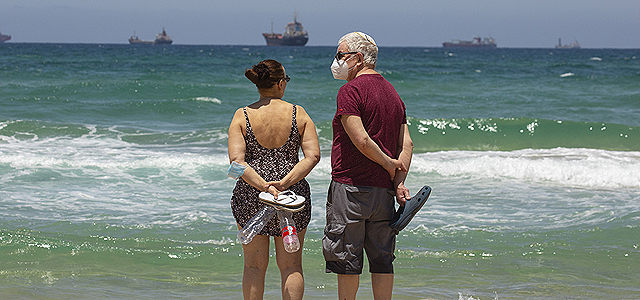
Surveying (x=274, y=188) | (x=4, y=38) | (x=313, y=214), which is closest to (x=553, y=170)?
(x=313, y=214)

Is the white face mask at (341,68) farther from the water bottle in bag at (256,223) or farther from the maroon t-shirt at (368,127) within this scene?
the water bottle in bag at (256,223)

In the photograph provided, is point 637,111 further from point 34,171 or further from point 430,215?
point 34,171

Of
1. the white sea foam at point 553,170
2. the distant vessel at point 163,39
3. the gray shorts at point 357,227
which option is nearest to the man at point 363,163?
the gray shorts at point 357,227

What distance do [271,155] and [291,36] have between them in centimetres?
13301

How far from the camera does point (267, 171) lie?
3.06 meters

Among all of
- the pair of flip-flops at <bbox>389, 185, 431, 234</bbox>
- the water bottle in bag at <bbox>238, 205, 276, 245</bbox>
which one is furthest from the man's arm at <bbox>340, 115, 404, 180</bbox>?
the water bottle in bag at <bbox>238, 205, 276, 245</bbox>

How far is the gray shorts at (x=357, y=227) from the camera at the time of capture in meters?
3.01

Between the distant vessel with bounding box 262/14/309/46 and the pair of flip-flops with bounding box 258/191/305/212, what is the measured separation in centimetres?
13102

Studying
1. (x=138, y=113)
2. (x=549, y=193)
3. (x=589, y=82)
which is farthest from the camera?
(x=589, y=82)

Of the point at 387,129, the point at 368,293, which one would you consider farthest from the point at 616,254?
the point at 387,129

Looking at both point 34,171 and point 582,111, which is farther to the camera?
point 582,111

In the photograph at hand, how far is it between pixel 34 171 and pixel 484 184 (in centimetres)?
650

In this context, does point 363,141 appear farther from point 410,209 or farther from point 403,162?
point 410,209

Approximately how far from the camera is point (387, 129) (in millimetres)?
3010
